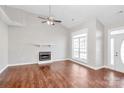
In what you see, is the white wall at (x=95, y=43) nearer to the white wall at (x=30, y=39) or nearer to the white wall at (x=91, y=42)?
the white wall at (x=91, y=42)

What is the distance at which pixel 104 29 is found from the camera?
18.3 feet

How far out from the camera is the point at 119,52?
4805mm

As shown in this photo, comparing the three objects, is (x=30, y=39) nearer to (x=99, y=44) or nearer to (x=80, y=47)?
(x=80, y=47)

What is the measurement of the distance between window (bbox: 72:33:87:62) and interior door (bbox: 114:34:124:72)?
1.97 metres

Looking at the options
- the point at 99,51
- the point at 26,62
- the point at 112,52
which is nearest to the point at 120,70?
the point at 112,52

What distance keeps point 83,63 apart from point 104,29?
270cm

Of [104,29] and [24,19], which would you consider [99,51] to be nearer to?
[104,29]

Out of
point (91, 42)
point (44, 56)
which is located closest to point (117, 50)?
point (91, 42)

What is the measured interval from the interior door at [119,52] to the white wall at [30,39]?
177 inches

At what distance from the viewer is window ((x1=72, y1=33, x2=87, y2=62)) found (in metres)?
6.51

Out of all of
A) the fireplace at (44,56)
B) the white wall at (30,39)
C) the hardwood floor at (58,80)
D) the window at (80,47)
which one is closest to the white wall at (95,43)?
the window at (80,47)

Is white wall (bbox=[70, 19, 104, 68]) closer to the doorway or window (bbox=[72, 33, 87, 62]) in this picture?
the doorway

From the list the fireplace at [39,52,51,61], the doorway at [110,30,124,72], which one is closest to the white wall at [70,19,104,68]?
the doorway at [110,30,124,72]

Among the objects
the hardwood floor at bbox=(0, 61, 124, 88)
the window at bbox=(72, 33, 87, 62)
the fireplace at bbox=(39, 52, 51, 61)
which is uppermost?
→ the window at bbox=(72, 33, 87, 62)
